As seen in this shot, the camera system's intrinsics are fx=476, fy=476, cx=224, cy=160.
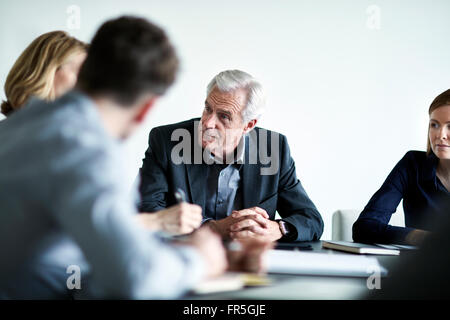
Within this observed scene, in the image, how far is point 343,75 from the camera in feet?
13.3

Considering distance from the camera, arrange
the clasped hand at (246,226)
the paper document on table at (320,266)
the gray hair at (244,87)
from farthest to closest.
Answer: the gray hair at (244,87) → the clasped hand at (246,226) → the paper document on table at (320,266)

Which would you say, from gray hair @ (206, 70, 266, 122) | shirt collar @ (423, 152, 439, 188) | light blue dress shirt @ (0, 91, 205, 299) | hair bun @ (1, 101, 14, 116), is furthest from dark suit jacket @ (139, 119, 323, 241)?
light blue dress shirt @ (0, 91, 205, 299)

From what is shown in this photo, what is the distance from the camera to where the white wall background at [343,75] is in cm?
400

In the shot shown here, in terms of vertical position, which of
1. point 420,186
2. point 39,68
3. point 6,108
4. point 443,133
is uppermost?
point 39,68

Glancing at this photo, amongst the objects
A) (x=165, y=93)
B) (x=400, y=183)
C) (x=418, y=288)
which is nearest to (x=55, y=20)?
(x=400, y=183)

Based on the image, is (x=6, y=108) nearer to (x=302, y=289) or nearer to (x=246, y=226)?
(x=246, y=226)

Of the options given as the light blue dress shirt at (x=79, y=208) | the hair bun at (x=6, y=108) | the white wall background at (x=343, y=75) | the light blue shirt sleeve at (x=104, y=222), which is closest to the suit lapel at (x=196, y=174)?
the hair bun at (x=6, y=108)

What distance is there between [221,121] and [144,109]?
159 centimetres

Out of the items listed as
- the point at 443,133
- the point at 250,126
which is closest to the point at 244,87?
the point at 250,126

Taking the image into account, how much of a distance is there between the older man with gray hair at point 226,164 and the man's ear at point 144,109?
1.36 meters

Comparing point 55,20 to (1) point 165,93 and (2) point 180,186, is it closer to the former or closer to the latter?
(2) point 180,186

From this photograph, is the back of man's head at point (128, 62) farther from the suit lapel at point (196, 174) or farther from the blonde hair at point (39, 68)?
the suit lapel at point (196, 174)

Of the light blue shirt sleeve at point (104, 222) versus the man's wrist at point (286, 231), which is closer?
the light blue shirt sleeve at point (104, 222)

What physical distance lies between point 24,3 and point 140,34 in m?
3.55
